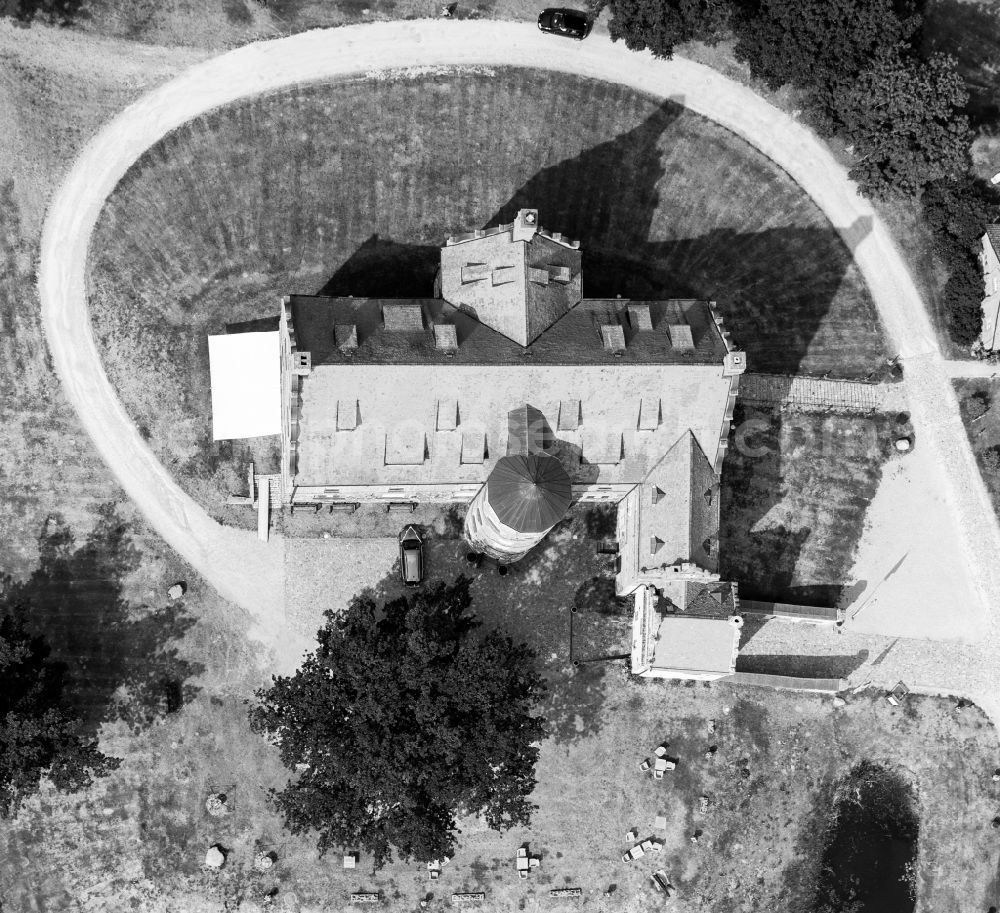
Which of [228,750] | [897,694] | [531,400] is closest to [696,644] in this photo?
[531,400]

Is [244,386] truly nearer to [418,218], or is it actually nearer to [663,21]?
[418,218]

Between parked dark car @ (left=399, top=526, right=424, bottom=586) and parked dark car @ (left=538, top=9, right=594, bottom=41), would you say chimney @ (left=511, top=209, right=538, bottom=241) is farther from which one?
parked dark car @ (left=399, top=526, right=424, bottom=586)

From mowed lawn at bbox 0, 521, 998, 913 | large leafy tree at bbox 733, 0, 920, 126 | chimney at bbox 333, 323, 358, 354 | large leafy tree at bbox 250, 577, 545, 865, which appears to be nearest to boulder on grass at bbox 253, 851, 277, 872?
mowed lawn at bbox 0, 521, 998, 913

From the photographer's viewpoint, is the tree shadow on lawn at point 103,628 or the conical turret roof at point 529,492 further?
the tree shadow on lawn at point 103,628

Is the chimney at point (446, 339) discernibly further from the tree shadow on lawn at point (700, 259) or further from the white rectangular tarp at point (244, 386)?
the white rectangular tarp at point (244, 386)

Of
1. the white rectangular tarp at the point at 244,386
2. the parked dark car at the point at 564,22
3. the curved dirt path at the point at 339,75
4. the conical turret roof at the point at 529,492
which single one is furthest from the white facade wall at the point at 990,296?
the white rectangular tarp at the point at 244,386

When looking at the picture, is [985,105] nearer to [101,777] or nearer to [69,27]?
[69,27]
